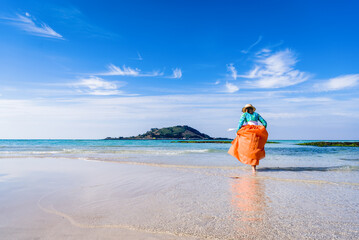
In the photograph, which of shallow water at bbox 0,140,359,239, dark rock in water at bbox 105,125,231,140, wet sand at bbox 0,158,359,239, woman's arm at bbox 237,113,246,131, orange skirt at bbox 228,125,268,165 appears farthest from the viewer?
dark rock in water at bbox 105,125,231,140

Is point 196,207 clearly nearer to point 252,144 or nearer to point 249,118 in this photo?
point 252,144

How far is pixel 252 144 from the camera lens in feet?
28.3

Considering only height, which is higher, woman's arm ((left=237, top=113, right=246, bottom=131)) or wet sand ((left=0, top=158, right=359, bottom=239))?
woman's arm ((left=237, top=113, right=246, bottom=131))

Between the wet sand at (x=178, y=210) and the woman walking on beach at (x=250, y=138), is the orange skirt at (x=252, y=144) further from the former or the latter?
the wet sand at (x=178, y=210)

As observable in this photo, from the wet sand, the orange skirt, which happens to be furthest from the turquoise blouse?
the wet sand

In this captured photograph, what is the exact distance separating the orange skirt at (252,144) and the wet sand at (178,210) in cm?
222

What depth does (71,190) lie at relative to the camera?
5375mm

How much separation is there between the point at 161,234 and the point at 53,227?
1423mm

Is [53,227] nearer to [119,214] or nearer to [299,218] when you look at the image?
[119,214]

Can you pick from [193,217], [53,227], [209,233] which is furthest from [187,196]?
[53,227]

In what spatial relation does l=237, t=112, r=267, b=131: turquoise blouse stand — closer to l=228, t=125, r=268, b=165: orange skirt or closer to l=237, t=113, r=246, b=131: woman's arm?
l=237, t=113, r=246, b=131: woman's arm

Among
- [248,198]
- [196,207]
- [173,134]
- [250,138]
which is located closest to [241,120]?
[250,138]

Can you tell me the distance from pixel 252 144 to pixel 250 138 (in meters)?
0.22

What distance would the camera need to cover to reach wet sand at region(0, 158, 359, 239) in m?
2.99
